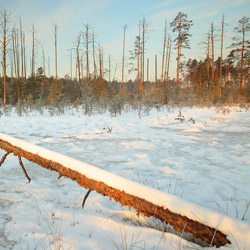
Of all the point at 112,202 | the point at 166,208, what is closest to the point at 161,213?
the point at 166,208

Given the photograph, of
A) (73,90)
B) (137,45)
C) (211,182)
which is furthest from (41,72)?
(211,182)

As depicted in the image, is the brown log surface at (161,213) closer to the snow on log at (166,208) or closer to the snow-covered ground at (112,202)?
the snow on log at (166,208)

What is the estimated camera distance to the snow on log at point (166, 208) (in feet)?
Result: 3.27

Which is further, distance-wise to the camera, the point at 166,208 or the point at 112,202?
the point at 112,202

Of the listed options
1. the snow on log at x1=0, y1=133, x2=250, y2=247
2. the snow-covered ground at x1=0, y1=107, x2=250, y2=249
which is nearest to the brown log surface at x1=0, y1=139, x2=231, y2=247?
the snow on log at x1=0, y1=133, x2=250, y2=247

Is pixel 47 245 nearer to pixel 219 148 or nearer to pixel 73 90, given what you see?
pixel 219 148

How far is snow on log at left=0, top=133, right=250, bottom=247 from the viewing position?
3.27ft

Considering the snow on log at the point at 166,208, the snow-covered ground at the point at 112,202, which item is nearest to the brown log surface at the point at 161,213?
the snow on log at the point at 166,208

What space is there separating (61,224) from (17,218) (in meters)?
0.41

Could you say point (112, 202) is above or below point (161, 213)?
below

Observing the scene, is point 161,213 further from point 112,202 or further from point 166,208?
point 112,202

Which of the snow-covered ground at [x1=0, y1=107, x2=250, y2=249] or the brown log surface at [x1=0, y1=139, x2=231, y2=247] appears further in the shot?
the snow-covered ground at [x1=0, y1=107, x2=250, y2=249]

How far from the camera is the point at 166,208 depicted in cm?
115

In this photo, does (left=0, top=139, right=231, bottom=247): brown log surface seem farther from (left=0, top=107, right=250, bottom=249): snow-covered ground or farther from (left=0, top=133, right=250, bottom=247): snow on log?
(left=0, top=107, right=250, bottom=249): snow-covered ground
